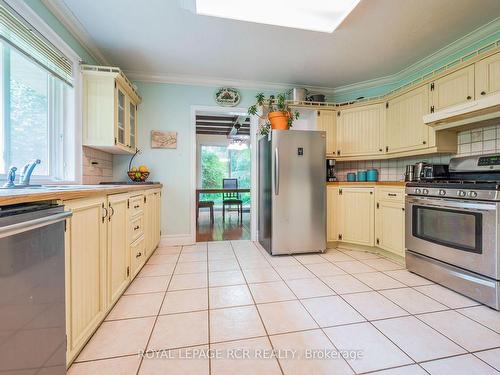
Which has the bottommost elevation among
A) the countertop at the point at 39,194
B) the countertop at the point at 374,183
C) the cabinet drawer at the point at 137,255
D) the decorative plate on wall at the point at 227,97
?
the cabinet drawer at the point at 137,255

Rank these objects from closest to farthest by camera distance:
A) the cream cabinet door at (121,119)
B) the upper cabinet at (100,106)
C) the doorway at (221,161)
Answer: the upper cabinet at (100,106)
the cream cabinet door at (121,119)
the doorway at (221,161)

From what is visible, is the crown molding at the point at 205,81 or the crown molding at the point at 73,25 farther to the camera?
the crown molding at the point at 205,81

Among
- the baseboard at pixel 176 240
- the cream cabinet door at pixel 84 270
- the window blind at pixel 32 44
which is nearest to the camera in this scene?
the cream cabinet door at pixel 84 270

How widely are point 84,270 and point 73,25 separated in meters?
2.27

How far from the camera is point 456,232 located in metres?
1.93

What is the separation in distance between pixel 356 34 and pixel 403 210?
1.90 metres

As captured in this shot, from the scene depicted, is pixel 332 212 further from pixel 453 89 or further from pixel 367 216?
pixel 453 89

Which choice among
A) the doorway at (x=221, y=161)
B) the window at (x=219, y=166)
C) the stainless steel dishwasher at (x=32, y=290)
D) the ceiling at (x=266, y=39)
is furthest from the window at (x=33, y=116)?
the window at (x=219, y=166)

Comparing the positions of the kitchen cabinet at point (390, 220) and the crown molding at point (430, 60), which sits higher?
the crown molding at point (430, 60)

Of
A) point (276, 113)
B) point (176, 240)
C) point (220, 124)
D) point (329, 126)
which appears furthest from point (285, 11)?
point (220, 124)

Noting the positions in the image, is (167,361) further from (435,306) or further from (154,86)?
(154,86)

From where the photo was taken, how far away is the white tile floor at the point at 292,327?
3.87 feet

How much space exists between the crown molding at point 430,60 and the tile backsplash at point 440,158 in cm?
90

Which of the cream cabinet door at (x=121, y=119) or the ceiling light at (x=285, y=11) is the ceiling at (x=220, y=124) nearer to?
the cream cabinet door at (x=121, y=119)
